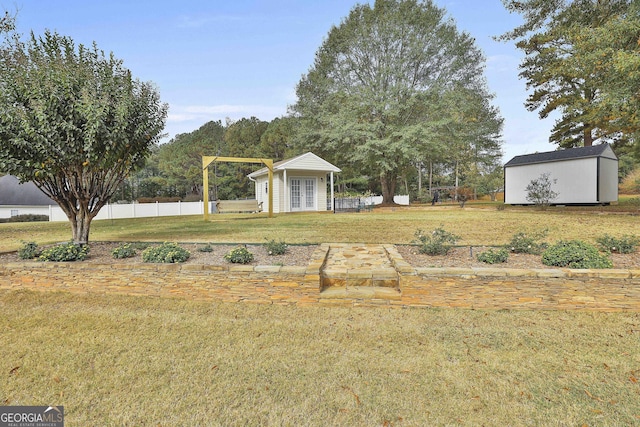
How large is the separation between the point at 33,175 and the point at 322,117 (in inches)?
606

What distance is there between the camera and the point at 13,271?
4.67m

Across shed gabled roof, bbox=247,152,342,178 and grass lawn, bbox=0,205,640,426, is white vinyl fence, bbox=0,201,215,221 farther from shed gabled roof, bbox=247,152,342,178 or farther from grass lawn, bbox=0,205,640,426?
grass lawn, bbox=0,205,640,426

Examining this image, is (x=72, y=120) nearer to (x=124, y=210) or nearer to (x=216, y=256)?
(x=216, y=256)

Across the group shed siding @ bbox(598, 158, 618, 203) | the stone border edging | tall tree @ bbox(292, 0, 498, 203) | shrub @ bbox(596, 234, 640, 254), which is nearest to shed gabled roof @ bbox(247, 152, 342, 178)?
tall tree @ bbox(292, 0, 498, 203)

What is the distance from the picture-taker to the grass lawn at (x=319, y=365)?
2059 millimetres

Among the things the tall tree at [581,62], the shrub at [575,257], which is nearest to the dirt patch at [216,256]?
the shrub at [575,257]

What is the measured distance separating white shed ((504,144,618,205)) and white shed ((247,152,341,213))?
420 inches

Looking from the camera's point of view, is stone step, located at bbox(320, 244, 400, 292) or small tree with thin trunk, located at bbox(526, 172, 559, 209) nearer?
stone step, located at bbox(320, 244, 400, 292)

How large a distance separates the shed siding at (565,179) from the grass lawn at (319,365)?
15404 mm

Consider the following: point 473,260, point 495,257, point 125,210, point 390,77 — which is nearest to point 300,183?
point 390,77

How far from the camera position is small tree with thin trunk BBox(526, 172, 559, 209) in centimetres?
1564

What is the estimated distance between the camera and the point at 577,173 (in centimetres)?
1567

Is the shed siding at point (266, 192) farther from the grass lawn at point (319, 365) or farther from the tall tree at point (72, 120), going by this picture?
the grass lawn at point (319, 365)

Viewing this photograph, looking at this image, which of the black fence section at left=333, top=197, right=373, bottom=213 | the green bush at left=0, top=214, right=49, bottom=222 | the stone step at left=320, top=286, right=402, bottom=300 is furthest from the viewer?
the black fence section at left=333, top=197, right=373, bottom=213
